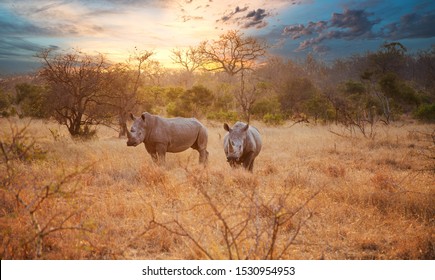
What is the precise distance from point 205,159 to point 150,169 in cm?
292

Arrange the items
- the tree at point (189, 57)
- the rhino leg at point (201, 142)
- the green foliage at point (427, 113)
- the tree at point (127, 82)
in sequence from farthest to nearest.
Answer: the green foliage at point (427, 113)
the tree at point (127, 82)
the tree at point (189, 57)
the rhino leg at point (201, 142)

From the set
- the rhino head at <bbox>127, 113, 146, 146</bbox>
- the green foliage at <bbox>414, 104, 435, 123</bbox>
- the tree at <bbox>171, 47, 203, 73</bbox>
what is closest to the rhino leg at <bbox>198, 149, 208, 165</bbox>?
the rhino head at <bbox>127, 113, 146, 146</bbox>

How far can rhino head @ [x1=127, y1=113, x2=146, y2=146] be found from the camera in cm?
800

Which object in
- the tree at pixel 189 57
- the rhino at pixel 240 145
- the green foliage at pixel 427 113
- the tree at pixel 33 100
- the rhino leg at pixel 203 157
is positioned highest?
the tree at pixel 189 57

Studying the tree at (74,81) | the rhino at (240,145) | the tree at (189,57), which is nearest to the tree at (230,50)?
the tree at (189,57)

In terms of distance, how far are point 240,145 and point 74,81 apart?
8.21 m

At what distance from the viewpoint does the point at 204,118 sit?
20.8 m

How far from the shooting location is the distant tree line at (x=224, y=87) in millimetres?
12508

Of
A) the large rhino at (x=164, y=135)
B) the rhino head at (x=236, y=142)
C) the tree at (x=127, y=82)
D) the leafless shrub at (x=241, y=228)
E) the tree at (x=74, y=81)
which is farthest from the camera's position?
the tree at (x=127, y=82)

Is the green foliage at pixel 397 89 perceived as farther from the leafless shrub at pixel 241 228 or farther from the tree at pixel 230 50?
the leafless shrub at pixel 241 228

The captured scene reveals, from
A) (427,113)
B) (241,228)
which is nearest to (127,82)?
(241,228)

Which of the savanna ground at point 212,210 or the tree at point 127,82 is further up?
the tree at point 127,82
